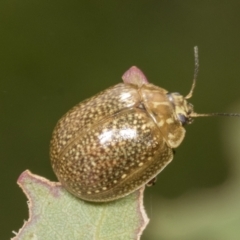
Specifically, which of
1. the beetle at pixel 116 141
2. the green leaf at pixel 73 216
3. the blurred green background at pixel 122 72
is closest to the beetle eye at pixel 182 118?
the beetle at pixel 116 141

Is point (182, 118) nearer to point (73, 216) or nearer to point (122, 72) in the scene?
point (73, 216)

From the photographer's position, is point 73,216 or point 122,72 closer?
point 73,216

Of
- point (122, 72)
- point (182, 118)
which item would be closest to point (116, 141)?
point (182, 118)

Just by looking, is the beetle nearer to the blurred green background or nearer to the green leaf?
the green leaf

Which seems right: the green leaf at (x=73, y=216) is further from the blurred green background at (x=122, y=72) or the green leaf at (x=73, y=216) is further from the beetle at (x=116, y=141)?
the blurred green background at (x=122, y=72)

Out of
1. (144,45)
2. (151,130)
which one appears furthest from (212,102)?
(151,130)
